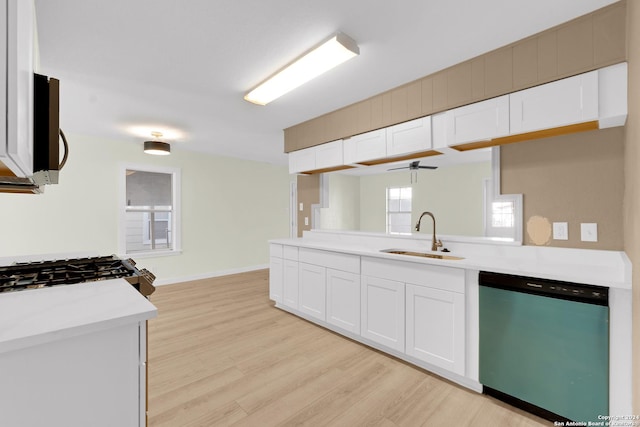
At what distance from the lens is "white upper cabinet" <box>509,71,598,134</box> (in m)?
1.73

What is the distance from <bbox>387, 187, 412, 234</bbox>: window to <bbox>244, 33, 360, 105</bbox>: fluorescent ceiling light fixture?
4.43m

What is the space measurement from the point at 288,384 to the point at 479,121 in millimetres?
2479

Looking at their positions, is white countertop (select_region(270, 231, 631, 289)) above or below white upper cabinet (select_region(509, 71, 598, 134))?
below

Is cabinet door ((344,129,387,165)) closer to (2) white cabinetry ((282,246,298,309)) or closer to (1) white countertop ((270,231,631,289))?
(1) white countertop ((270,231,631,289))

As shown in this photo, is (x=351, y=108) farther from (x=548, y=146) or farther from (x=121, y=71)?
(x=121, y=71)

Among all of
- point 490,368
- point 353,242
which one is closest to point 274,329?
point 353,242

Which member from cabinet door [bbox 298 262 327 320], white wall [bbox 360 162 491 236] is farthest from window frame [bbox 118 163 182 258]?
white wall [bbox 360 162 491 236]

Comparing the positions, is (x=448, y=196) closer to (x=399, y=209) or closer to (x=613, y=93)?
(x=399, y=209)

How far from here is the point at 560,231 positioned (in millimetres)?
1988

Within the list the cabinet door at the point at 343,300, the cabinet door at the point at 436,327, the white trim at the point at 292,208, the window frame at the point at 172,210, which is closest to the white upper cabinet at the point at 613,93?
the cabinet door at the point at 436,327

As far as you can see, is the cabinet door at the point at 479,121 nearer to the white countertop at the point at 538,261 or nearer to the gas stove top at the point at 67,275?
the white countertop at the point at 538,261

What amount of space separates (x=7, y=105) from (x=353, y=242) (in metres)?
3.10

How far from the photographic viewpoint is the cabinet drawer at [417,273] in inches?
80.0

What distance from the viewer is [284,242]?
3.57m
